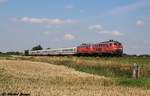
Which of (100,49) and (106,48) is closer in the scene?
(106,48)

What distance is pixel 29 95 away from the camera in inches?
792

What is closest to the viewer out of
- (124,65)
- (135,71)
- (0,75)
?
(0,75)

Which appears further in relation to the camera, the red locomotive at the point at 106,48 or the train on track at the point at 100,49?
the train on track at the point at 100,49

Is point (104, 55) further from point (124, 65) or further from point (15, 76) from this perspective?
point (15, 76)

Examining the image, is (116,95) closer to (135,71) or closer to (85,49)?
(135,71)

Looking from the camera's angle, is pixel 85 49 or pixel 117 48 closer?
pixel 117 48

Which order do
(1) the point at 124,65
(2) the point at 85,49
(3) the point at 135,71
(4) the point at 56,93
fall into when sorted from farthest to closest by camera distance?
(2) the point at 85,49 < (1) the point at 124,65 < (3) the point at 135,71 < (4) the point at 56,93

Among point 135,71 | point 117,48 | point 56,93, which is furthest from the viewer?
point 117,48

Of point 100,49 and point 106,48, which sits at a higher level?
point 106,48

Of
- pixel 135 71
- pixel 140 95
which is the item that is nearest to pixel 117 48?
pixel 135 71

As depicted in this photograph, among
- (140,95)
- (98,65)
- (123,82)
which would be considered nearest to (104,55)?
(98,65)

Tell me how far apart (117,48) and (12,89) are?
53.5 metres

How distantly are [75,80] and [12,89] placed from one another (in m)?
9.56

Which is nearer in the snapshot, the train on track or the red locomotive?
the red locomotive
